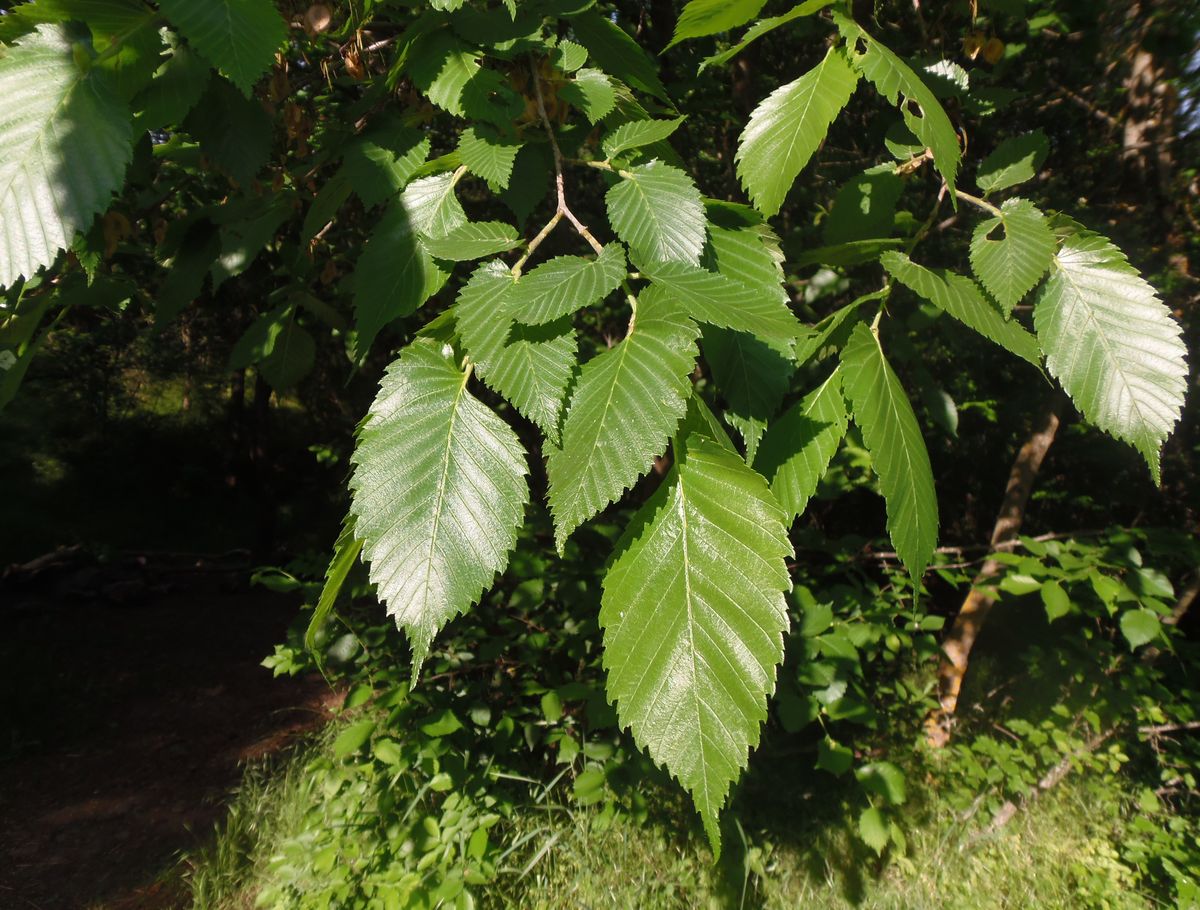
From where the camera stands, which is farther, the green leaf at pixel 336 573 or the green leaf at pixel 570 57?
the green leaf at pixel 570 57

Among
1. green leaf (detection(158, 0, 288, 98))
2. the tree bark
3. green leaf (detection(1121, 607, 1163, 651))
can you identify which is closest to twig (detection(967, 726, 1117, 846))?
the tree bark

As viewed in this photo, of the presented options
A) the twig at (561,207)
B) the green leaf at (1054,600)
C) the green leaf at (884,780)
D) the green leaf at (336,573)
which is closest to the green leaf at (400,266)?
the twig at (561,207)

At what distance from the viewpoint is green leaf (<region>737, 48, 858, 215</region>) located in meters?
0.68

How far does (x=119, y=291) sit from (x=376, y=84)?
1.44ft

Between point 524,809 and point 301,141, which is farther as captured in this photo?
point 524,809

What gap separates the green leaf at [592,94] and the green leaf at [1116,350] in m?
0.45

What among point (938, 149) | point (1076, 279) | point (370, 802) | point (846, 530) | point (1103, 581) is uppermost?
point (938, 149)

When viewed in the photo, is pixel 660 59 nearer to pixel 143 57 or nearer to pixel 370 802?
pixel 143 57

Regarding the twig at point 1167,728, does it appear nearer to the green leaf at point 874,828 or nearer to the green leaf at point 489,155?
the green leaf at point 874,828

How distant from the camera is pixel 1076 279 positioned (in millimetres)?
659

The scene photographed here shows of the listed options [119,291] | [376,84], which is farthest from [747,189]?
Result: [119,291]

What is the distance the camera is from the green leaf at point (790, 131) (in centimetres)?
68

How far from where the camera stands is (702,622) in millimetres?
460

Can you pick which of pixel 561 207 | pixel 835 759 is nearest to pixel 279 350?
pixel 561 207
